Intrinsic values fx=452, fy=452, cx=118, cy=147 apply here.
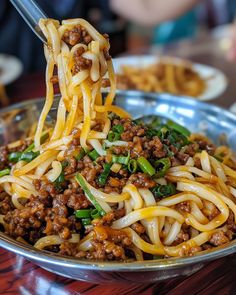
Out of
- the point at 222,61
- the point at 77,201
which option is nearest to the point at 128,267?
the point at 77,201

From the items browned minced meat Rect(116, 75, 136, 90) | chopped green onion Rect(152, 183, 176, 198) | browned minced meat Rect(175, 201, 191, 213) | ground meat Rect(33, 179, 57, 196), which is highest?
ground meat Rect(33, 179, 57, 196)

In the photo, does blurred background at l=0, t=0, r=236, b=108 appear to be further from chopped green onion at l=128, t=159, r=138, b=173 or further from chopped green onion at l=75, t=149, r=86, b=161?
chopped green onion at l=128, t=159, r=138, b=173

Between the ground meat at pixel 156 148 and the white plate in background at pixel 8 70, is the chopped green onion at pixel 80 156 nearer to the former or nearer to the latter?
the ground meat at pixel 156 148

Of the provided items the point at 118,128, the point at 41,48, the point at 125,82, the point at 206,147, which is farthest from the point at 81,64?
the point at 41,48

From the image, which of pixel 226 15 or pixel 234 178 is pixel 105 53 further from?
pixel 226 15

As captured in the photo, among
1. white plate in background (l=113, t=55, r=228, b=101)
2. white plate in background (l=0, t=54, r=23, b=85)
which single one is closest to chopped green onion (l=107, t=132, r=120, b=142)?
white plate in background (l=113, t=55, r=228, b=101)

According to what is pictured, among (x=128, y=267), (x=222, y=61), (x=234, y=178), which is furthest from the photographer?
(x=222, y=61)

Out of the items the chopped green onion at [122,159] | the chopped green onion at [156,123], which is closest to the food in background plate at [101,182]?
the chopped green onion at [122,159]
